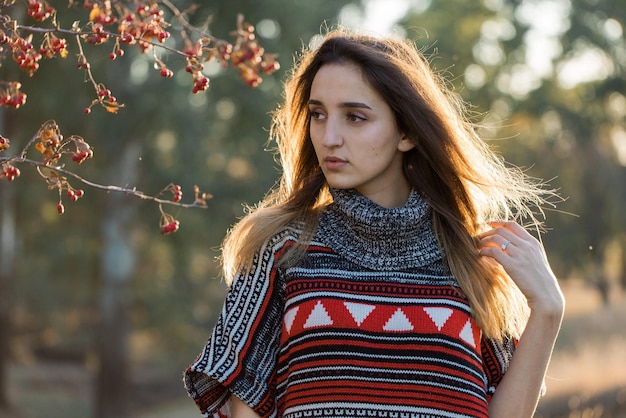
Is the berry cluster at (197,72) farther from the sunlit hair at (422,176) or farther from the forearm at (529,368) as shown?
the forearm at (529,368)

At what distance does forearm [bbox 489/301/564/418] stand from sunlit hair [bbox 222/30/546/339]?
0.11 meters

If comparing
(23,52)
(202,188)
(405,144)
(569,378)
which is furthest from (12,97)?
(202,188)

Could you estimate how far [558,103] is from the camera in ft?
53.5

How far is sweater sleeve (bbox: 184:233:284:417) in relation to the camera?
9.36 feet

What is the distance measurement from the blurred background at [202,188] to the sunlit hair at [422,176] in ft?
10.2

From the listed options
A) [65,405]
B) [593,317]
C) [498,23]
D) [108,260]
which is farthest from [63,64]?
[593,317]

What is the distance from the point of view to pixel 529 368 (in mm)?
2939

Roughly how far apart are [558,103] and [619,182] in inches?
151

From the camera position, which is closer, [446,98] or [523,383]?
[523,383]

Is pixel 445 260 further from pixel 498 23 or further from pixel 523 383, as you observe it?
pixel 498 23

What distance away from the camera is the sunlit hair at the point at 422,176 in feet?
9.70

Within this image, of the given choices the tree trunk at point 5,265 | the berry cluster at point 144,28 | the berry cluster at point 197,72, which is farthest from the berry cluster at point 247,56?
the tree trunk at point 5,265

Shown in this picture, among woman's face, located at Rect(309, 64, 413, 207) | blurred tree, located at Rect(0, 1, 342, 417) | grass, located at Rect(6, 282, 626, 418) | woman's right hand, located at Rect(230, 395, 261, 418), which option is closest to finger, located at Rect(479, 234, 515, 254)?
woman's face, located at Rect(309, 64, 413, 207)

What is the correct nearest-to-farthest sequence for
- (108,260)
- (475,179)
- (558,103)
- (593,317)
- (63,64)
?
(475,179)
(63,64)
(108,260)
(558,103)
(593,317)
